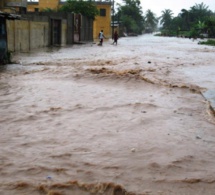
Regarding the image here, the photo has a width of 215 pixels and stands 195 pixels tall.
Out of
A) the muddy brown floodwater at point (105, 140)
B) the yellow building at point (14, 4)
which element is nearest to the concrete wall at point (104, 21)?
the yellow building at point (14, 4)

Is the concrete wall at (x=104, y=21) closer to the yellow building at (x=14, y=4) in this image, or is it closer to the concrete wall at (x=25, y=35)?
the yellow building at (x=14, y=4)

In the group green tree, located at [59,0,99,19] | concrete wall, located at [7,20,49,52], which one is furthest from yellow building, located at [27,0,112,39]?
concrete wall, located at [7,20,49,52]

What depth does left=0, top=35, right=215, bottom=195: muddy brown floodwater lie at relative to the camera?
328cm

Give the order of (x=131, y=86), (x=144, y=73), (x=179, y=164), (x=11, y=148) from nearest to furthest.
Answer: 1. (x=179, y=164)
2. (x=11, y=148)
3. (x=131, y=86)
4. (x=144, y=73)

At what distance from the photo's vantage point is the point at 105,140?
452 cm

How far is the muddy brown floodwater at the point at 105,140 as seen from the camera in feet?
10.8

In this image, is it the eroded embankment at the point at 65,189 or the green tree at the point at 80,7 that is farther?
the green tree at the point at 80,7

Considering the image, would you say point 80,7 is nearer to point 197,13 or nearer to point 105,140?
point 105,140

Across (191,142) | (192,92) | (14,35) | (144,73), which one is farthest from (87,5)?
(191,142)

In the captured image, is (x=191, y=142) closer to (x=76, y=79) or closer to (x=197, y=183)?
(x=197, y=183)

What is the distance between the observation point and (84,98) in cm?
713

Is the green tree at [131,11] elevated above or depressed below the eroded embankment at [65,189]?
above

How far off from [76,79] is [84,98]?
2.58m

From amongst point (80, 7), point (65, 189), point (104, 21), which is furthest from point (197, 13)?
point (65, 189)
